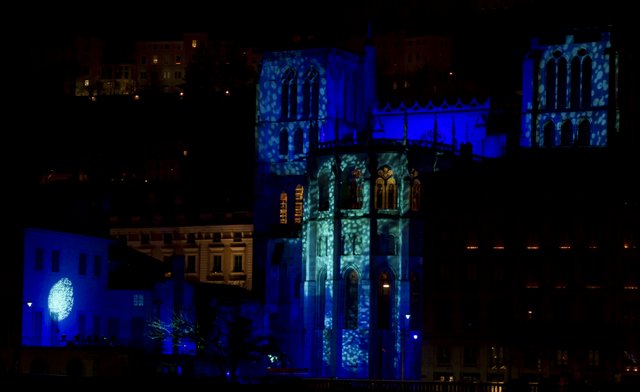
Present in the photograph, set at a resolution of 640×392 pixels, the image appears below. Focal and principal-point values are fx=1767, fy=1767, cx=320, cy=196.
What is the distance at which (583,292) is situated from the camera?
407 feet

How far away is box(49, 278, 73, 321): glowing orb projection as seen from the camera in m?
121

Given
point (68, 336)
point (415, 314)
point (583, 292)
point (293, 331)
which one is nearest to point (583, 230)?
point (583, 292)

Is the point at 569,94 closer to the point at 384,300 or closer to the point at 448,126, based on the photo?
the point at 448,126

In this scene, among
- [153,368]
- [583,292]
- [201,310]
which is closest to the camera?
[153,368]

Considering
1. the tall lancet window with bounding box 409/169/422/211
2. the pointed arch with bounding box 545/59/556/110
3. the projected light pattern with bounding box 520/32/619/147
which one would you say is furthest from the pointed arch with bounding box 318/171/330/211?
the pointed arch with bounding box 545/59/556/110

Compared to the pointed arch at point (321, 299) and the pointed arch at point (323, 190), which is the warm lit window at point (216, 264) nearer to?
the pointed arch at point (323, 190)

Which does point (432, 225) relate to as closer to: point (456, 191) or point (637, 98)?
point (456, 191)

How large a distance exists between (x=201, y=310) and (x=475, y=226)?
2144cm

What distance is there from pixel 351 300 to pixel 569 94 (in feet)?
77.8

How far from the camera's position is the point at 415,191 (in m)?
130

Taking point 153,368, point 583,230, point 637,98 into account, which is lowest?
point 153,368

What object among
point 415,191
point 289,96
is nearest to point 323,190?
point 415,191

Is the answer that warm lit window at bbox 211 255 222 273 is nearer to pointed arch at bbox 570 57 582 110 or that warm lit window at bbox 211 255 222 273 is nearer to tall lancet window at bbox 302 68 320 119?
tall lancet window at bbox 302 68 320 119

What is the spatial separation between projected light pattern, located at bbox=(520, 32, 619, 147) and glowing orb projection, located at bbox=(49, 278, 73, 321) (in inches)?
1467
